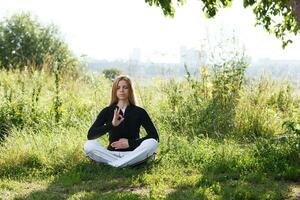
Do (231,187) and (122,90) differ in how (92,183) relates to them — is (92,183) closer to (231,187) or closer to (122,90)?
(122,90)

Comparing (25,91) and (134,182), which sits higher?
(25,91)

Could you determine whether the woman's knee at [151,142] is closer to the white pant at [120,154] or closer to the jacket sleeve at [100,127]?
the white pant at [120,154]

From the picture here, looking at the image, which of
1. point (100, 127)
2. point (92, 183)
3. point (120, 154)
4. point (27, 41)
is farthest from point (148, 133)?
point (27, 41)

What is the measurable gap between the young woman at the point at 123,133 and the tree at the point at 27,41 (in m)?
15.7

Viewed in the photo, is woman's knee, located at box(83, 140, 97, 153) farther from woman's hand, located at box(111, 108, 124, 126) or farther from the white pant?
woman's hand, located at box(111, 108, 124, 126)

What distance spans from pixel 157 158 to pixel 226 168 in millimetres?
968

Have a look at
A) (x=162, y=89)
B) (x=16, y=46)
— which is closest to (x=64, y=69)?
(x=162, y=89)

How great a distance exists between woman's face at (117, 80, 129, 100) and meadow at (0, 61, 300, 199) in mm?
913

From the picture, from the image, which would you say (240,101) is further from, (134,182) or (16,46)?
(16,46)

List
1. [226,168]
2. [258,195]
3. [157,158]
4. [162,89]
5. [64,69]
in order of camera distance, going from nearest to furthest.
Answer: [258,195]
[226,168]
[157,158]
[162,89]
[64,69]

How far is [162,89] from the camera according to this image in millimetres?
9930

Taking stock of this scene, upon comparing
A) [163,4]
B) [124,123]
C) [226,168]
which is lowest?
[226,168]

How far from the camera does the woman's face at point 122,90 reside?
6.57 meters

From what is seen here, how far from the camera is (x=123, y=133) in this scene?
21.4ft
